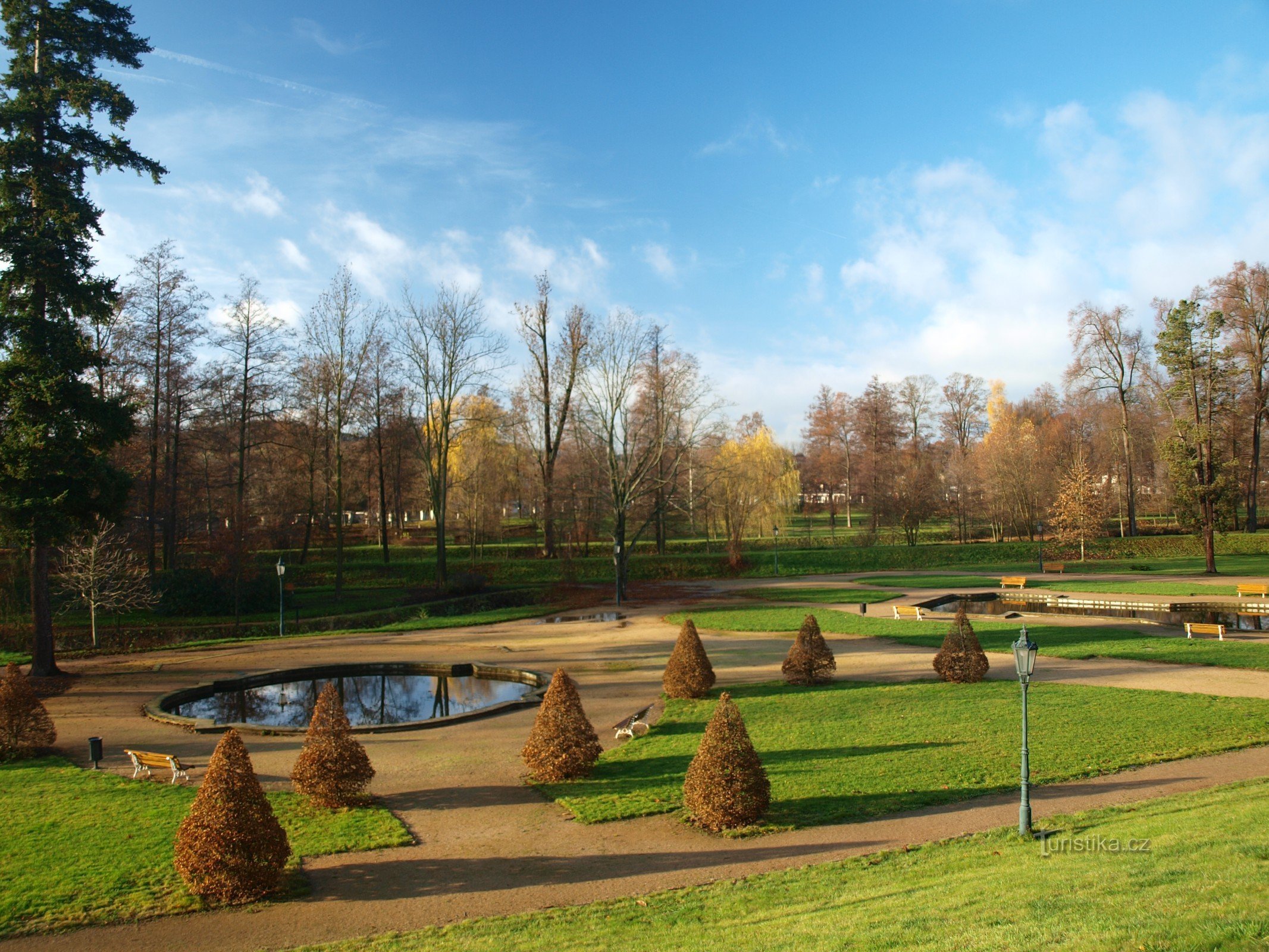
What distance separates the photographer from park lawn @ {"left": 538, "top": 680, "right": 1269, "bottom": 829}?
9.84m

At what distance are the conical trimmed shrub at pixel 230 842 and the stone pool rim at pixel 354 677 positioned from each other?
5.75 meters

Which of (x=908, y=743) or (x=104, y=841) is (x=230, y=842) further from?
(x=908, y=743)

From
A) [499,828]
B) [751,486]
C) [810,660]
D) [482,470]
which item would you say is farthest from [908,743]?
[482,470]

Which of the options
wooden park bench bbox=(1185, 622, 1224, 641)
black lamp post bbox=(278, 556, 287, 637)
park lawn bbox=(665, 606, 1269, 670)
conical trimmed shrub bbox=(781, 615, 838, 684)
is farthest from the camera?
black lamp post bbox=(278, 556, 287, 637)

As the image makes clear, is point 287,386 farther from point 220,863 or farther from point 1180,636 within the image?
point 1180,636

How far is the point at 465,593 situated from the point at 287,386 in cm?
1478

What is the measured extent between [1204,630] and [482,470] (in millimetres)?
39391

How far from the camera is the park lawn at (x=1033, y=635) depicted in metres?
17.9

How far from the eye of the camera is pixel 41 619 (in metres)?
19.8

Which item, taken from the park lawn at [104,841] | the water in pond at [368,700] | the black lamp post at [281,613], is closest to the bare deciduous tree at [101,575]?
the black lamp post at [281,613]

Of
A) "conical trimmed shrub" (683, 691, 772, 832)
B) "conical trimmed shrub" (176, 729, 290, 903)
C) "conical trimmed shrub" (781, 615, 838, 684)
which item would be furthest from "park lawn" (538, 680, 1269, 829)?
"conical trimmed shrub" (176, 729, 290, 903)

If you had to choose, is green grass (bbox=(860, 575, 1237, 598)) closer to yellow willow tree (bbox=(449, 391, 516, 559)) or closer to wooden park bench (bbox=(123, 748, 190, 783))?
yellow willow tree (bbox=(449, 391, 516, 559))

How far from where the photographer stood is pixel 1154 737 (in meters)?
11.5

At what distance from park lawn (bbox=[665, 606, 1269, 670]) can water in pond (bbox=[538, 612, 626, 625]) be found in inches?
95.5
